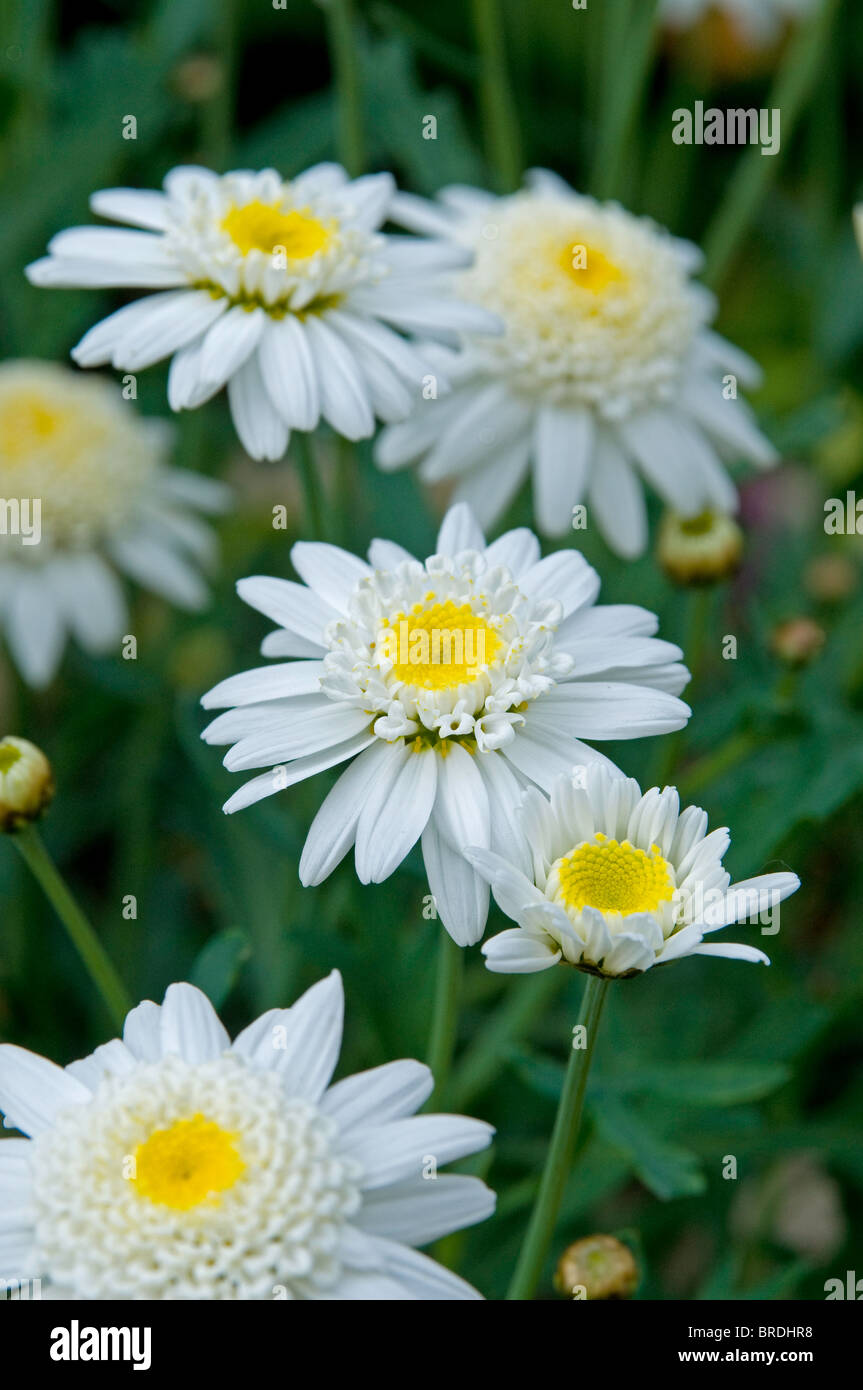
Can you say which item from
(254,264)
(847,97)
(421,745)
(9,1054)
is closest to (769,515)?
(847,97)

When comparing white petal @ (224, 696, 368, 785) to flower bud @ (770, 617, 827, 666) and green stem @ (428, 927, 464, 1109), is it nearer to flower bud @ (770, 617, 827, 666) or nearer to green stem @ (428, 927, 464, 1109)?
green stem @ (428, 927, 464, 1109)

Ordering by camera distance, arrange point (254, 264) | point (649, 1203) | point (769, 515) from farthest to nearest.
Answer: point (769, 515) → point (649, 1203) → point (254, 264)

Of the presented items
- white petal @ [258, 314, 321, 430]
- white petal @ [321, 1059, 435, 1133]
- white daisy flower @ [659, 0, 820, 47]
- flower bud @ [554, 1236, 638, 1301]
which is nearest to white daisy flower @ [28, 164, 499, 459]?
white petal @ [258, 314, 321, 430]

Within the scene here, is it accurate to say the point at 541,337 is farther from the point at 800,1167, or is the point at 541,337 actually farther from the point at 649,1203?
the point at 800,1167

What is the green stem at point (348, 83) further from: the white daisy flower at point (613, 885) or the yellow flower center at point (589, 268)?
the white daisy flower at point (613, 885)

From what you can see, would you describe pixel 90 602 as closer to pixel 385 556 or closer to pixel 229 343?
pixel 229 343
